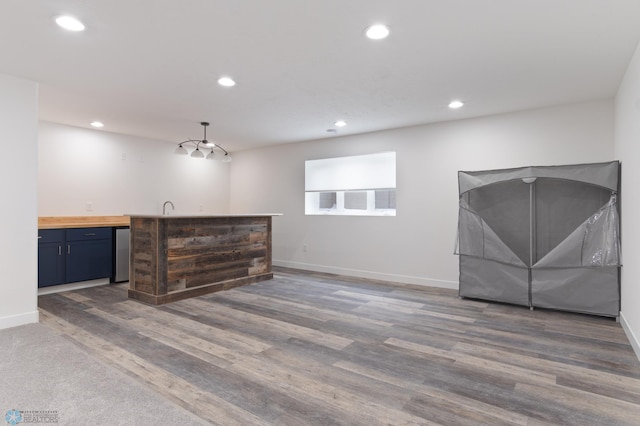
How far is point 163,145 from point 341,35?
5.20m

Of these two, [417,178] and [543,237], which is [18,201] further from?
[543,237]

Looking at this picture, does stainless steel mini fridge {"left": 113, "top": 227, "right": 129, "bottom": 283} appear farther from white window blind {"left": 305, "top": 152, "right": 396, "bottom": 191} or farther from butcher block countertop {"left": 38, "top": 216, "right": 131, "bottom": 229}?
white window blind {"left": 305, "top": 152, "right": 396, "bottom": 191}

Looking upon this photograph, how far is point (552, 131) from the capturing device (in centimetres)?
443

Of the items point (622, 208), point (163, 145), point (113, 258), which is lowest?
point (113, 258)

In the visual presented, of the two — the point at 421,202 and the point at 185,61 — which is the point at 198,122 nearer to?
the point at 185,61

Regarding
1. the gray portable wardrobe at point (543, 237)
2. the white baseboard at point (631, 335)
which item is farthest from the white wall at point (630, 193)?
the gray portable wardrobe at point (543, 237)

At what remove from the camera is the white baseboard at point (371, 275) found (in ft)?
17.2

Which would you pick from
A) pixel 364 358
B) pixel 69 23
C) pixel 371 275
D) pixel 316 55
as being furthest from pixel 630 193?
pixel 69 23

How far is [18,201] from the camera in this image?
3.48 metres

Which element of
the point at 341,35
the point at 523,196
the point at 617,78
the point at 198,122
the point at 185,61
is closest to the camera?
the point at 341,35

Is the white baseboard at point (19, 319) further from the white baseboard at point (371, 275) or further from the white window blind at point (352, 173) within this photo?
the white window blind at point (352, 173)

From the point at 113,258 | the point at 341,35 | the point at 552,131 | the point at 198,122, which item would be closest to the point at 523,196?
the point at 552,131

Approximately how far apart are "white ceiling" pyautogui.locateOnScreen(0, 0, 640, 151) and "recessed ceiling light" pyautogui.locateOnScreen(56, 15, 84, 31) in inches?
2.1

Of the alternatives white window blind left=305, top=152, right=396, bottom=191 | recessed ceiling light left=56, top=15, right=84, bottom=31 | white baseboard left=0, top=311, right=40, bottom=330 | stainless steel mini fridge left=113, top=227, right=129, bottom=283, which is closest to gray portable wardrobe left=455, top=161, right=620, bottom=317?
white window blind left=305, top=152, right=396, bottom=191
